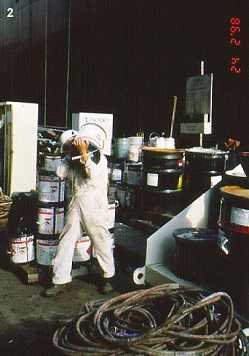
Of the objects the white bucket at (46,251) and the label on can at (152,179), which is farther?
the label on can at (152,179)

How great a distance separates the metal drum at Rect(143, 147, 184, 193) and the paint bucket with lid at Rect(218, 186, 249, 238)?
2.24 metres

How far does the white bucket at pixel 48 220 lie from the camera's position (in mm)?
5832

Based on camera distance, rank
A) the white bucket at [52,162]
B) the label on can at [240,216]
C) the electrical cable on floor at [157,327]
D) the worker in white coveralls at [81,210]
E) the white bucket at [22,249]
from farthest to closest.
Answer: the white bucket at [52,162]
the white bucket at [22,249]
the worker in white coveralls at [81,210]
the label on can at [240,216]
the electrical cable on floor at [157,327]

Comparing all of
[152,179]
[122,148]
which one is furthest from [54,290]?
[122,148]

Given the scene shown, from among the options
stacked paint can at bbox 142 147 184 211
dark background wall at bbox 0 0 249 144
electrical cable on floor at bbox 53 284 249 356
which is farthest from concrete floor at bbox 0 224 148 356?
dark background wall at bbox 0 0 249 144

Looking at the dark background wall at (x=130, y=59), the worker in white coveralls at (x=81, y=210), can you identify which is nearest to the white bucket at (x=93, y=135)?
the worker in white coveralls at (x=81, y=210)

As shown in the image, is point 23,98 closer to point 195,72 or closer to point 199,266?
point 195,72

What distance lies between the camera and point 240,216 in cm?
411

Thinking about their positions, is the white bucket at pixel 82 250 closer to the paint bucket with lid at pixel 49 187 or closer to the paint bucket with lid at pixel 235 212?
the paint bucket with lid at pixel 49 187

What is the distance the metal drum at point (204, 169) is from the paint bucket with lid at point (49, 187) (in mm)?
2114

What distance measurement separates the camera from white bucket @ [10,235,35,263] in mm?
5898

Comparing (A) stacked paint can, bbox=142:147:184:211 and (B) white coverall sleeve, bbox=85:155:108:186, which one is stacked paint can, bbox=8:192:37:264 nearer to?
A: (B) white coverall sleeve, bbox=85:155:108:186

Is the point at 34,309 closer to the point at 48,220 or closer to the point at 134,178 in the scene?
the point at 48,220

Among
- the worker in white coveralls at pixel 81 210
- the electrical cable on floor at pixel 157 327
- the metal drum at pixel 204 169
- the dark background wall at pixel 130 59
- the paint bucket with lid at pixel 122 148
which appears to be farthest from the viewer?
the paint bucket with lid at pixel 122 148
